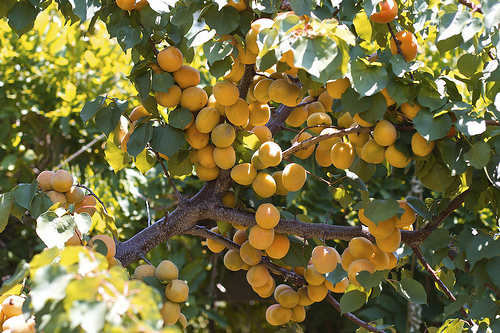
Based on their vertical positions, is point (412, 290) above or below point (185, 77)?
below

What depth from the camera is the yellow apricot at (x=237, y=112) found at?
1.07 m

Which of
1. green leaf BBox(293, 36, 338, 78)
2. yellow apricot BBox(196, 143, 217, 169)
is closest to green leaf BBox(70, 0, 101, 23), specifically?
yellow apricot BBox(196, 143, 217, 169)

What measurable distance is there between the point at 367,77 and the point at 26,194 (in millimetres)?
706

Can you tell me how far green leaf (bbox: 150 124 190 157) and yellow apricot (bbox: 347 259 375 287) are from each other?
44cm

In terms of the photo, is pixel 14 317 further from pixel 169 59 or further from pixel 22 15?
pixel 22 15

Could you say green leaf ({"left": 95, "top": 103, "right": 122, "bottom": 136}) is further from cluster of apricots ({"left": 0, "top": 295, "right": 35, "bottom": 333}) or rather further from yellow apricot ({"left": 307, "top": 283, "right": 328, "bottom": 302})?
yellow apricot ({"left": 307, "top": 283, "right": 328, "bottom": 302})

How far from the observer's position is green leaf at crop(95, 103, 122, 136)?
3.53ft

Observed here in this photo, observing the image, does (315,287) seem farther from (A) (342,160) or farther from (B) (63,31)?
(B) (63,31)

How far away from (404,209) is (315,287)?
31 centimetres

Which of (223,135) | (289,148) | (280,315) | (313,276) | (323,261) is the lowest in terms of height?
(280,315)

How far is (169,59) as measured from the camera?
1.06 meters

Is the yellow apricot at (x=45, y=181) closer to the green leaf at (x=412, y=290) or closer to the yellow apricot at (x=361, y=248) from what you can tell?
the yellow apricot at (x=361, y=248)

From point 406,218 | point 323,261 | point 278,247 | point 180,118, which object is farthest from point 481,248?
point 180,118

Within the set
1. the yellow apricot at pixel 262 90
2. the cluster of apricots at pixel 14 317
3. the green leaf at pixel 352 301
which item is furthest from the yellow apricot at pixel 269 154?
the cluster of apricots at pixel 14 317
